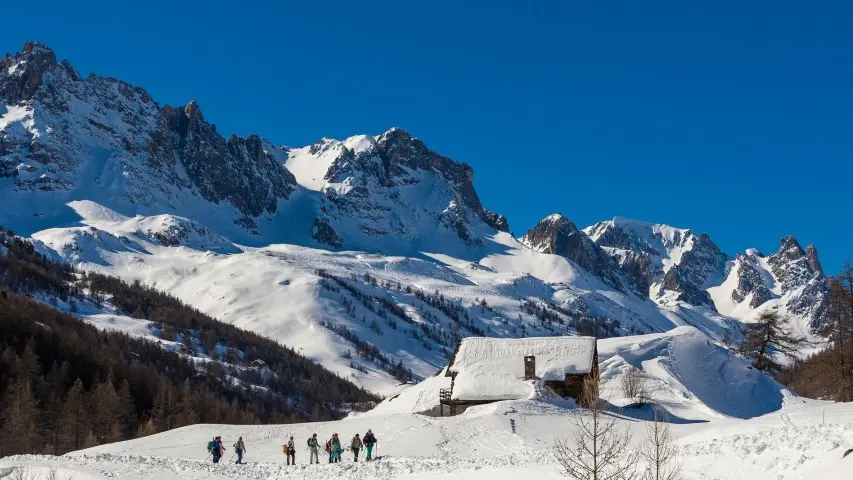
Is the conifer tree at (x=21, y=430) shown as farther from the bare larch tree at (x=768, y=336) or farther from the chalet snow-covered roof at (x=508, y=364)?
the bare larch tree at (x=768, y=336)

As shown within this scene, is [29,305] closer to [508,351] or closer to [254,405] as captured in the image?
[254,405]

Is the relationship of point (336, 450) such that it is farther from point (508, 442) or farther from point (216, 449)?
point (508, 442)

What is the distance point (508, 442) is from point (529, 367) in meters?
26.4

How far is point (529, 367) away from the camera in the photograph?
74812 millimetres

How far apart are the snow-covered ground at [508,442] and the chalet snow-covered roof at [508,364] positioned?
4158mm

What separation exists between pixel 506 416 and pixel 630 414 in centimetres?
1729

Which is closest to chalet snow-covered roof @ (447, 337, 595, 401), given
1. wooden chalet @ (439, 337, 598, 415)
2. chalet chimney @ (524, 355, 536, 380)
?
wooden chalet @ (439, 337, 598, 415)

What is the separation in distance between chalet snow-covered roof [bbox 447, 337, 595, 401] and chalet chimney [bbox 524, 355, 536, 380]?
548 millimetres

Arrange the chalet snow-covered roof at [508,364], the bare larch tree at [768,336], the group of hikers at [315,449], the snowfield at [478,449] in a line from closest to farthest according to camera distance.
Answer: the snowfield at [478,449] → the group of hikers at [315,449] → the chalet snow-covered roof at [508,364] → the bare larch tree at [768,336]

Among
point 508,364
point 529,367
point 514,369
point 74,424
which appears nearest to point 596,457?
point 529,367

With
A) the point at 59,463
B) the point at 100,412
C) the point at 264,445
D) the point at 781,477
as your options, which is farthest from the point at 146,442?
the point at 100,412

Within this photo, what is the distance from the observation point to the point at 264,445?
172ft

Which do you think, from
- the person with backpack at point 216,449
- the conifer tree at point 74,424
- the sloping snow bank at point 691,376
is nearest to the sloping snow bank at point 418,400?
the sloping snow bank at point 691,376

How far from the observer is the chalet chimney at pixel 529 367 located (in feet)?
244
